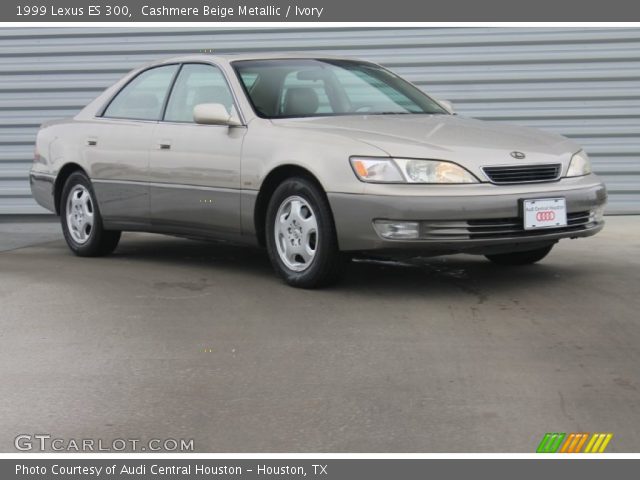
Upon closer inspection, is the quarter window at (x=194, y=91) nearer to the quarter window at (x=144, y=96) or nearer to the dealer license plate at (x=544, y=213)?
the quarter window at (x=144, y=96)

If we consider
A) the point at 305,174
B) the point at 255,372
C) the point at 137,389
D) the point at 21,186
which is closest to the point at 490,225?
the point at 305,174

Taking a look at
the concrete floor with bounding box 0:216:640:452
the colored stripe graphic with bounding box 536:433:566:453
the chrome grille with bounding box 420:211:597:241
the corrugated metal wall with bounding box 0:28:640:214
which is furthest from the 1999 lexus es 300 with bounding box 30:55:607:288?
the corrugated metal wall with bounding box 0:28:640:214

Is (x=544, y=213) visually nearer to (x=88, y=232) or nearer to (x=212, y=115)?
(x=212, y=115)

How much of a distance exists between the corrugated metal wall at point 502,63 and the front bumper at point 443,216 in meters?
4.82

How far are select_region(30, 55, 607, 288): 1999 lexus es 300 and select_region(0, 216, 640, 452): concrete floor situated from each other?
0.35 metres

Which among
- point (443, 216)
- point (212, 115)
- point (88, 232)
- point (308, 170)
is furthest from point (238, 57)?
point (443, 216)

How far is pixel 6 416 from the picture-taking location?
451cm

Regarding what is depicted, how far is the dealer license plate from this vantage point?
6.77 m

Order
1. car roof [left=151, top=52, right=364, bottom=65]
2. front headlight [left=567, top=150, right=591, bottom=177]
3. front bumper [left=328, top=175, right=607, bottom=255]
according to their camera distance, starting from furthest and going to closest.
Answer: car roof [left=151, top=52, right=364, bottom=65] → front headlight [left=567, top=150, right=591, bottom=177] → front bumper [left=328, top=175, right=607, bottom=255]

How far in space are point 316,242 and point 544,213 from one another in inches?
51.5

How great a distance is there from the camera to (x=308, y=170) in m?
6.99

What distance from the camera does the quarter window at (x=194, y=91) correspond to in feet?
26.0

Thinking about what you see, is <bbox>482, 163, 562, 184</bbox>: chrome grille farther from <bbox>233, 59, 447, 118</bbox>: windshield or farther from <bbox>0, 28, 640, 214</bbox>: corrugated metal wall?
<bbox>0, 28, 640, 214</bbox>: corrugated metal wall

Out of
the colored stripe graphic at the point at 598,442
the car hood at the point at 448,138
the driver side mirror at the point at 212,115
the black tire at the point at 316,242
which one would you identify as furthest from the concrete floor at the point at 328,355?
the driver side mirror at the point at 212,115
